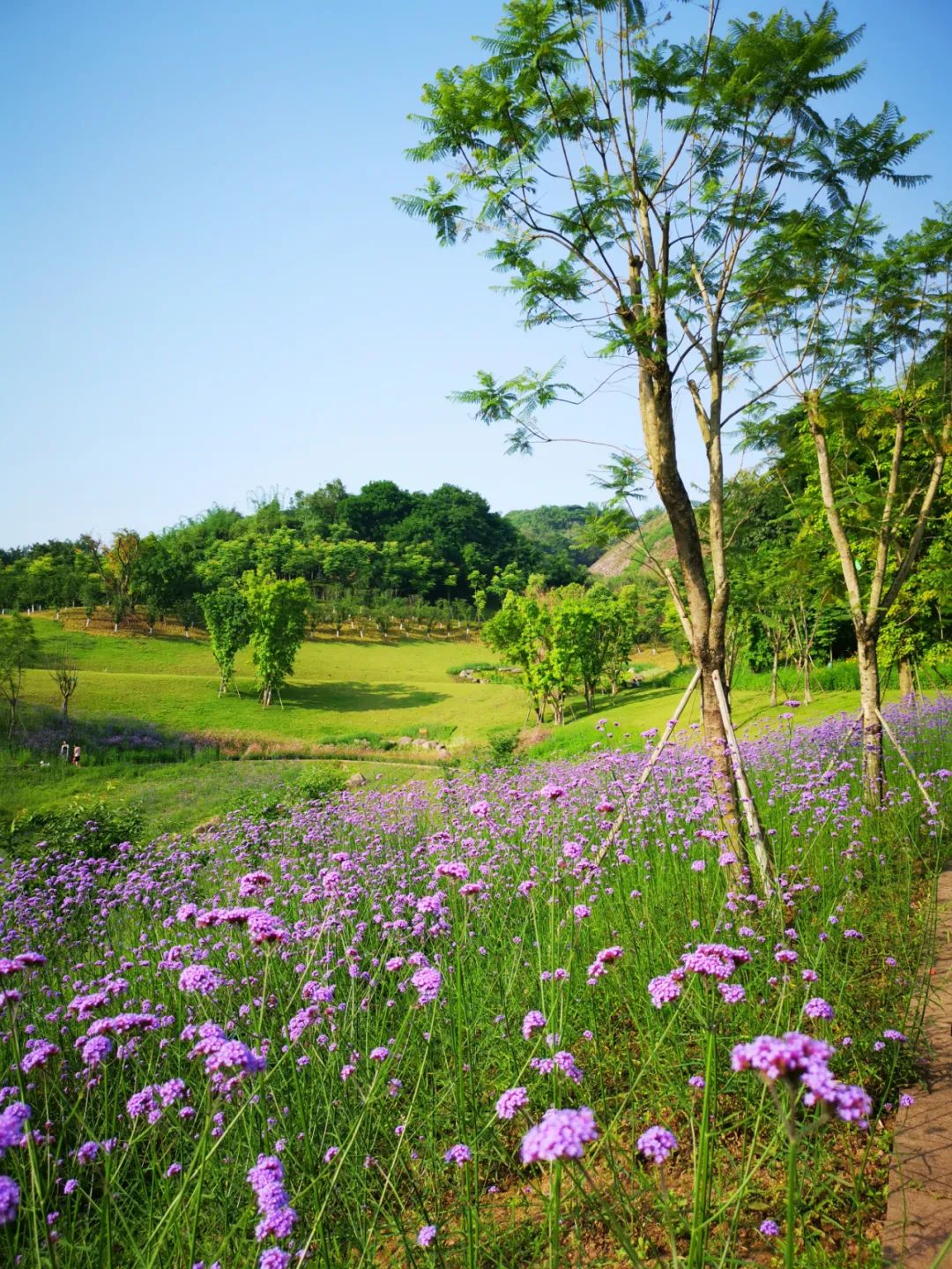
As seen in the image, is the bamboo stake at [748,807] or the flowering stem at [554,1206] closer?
the flowering stem at [554,1206]

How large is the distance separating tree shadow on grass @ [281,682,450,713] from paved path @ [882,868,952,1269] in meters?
39.0

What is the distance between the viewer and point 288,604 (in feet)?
139

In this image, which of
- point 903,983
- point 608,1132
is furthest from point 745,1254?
point 903,983

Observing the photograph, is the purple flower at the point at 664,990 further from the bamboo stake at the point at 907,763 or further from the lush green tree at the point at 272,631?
→ the lush green tree at the point at 272,631

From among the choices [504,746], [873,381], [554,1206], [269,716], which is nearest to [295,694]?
[269,716]


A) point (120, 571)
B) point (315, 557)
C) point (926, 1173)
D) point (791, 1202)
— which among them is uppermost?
point (315, 557)

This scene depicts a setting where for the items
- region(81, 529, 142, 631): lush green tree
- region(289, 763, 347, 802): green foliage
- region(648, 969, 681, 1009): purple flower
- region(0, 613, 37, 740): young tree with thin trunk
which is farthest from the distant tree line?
region(648, 969, 681, 1009): purple flower

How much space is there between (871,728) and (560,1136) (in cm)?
703

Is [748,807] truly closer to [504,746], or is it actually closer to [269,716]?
[504,746]

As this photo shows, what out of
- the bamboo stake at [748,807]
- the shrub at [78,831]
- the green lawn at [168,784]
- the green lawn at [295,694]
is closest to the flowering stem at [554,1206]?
the bamboo stake at [748,807]

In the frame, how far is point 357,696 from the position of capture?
45.4m

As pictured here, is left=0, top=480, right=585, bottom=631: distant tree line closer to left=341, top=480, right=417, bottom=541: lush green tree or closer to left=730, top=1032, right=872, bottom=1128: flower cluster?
left=341, top=480, right=417, bottom=541: lush green tree

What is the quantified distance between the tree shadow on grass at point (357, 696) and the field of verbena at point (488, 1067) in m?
36.4

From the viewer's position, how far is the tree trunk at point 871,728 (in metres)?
6.75
